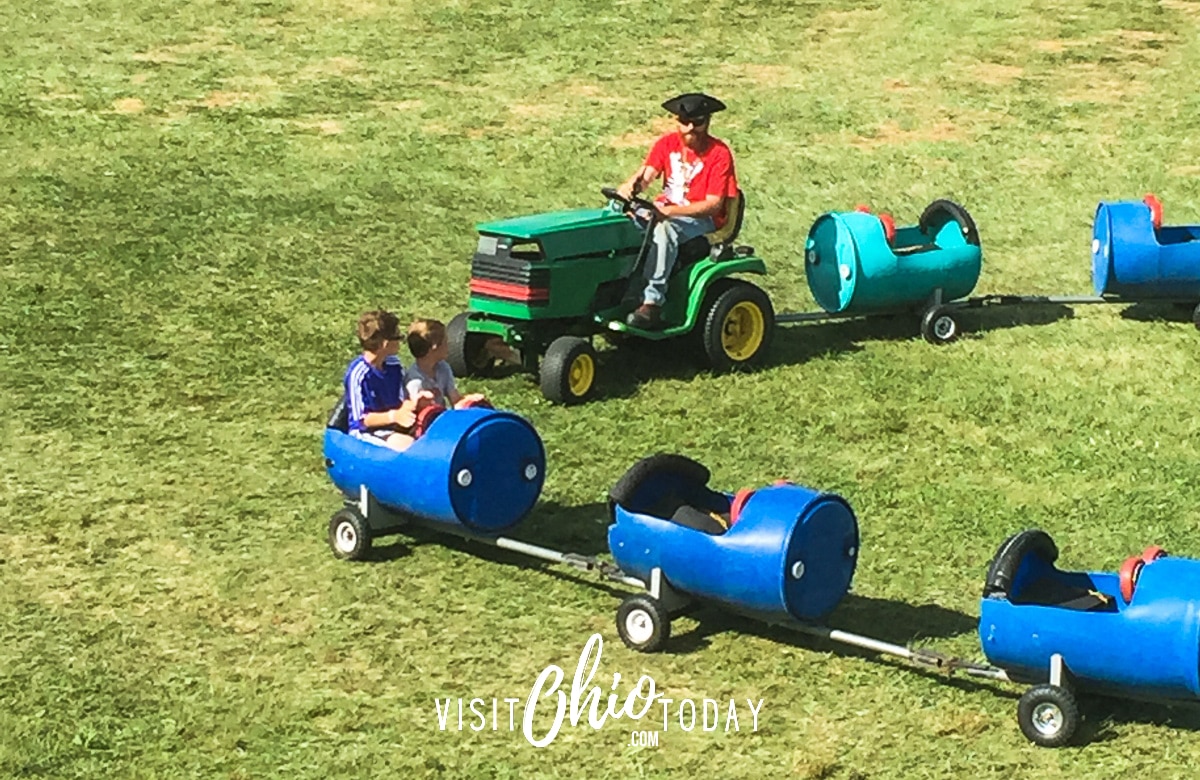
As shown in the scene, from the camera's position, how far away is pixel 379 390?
29.9ft

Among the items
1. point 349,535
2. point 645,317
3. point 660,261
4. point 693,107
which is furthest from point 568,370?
point 349,535

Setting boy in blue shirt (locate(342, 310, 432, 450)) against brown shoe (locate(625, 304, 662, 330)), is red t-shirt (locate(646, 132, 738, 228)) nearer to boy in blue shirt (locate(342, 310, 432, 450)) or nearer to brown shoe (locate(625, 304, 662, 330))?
brown shoe (locate(625, 304, 662, 330))

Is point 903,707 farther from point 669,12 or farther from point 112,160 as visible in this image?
point 669,12

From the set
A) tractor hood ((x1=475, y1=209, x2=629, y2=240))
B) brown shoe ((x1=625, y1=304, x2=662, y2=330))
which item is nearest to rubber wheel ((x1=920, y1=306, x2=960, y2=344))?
brown shoe ((x1=625, y1=304, x2=662, y2=330))

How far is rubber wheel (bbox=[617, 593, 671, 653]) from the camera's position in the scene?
792cm

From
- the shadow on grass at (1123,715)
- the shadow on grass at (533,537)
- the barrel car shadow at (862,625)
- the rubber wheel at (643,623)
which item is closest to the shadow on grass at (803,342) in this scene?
the shadow on grass at (533,537)

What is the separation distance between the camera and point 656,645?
26.0ft

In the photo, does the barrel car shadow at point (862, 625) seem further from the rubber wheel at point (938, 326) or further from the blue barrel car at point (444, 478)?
the rubber wheel at point (938, 326)

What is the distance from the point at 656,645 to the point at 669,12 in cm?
1641

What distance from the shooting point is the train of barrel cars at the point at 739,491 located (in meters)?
7.05

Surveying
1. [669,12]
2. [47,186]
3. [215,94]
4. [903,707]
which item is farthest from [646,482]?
[669,12]

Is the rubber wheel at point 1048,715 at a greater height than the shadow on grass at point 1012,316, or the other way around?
the shadow on grass at point 1012,316

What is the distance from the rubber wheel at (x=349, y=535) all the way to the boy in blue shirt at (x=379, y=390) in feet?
1.31

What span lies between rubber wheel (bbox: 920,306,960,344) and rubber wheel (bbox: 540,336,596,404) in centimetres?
287
